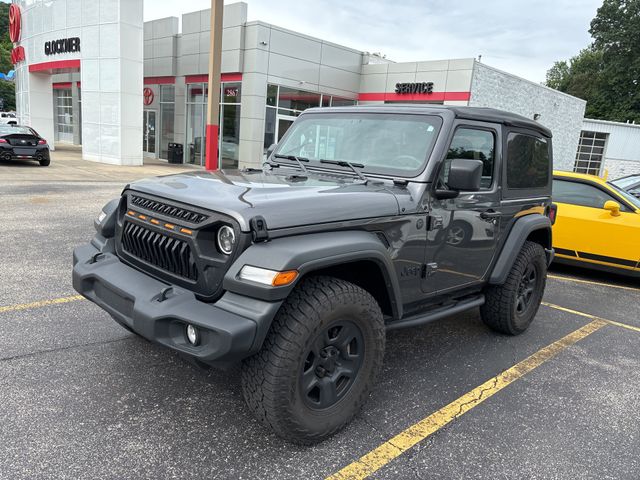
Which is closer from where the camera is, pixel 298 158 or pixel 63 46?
pixel 298 158

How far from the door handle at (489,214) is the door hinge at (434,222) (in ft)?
1.96

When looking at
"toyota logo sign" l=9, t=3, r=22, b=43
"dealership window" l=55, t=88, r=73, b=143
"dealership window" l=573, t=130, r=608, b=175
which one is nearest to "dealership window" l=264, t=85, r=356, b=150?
"toyota logo sign" l=9, t=3, r=22, b=43

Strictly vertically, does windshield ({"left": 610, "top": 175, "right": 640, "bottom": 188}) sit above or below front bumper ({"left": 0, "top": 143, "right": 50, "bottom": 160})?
above

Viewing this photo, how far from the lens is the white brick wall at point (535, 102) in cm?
2019

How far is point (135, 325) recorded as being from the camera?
→ 2.55 m

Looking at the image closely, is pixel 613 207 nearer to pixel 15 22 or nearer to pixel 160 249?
pixel 160 249

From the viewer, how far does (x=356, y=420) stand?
9.88 ft

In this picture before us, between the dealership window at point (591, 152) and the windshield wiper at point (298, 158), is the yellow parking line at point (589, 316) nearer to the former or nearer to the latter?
the windshield wiper at point (298, 158)

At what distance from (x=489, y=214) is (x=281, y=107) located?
57.1 ft

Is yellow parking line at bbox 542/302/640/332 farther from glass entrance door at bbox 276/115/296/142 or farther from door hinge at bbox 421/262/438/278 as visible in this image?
glass entrance door at bbox 276/115/296/142

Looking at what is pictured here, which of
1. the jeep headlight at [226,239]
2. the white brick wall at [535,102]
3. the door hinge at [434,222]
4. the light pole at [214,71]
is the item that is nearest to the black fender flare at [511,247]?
the door hinge at [434,222]

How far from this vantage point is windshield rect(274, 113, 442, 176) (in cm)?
343

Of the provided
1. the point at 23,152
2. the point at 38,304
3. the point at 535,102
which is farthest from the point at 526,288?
the point at 535,102

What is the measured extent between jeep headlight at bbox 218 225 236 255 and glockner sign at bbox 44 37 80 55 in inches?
829
